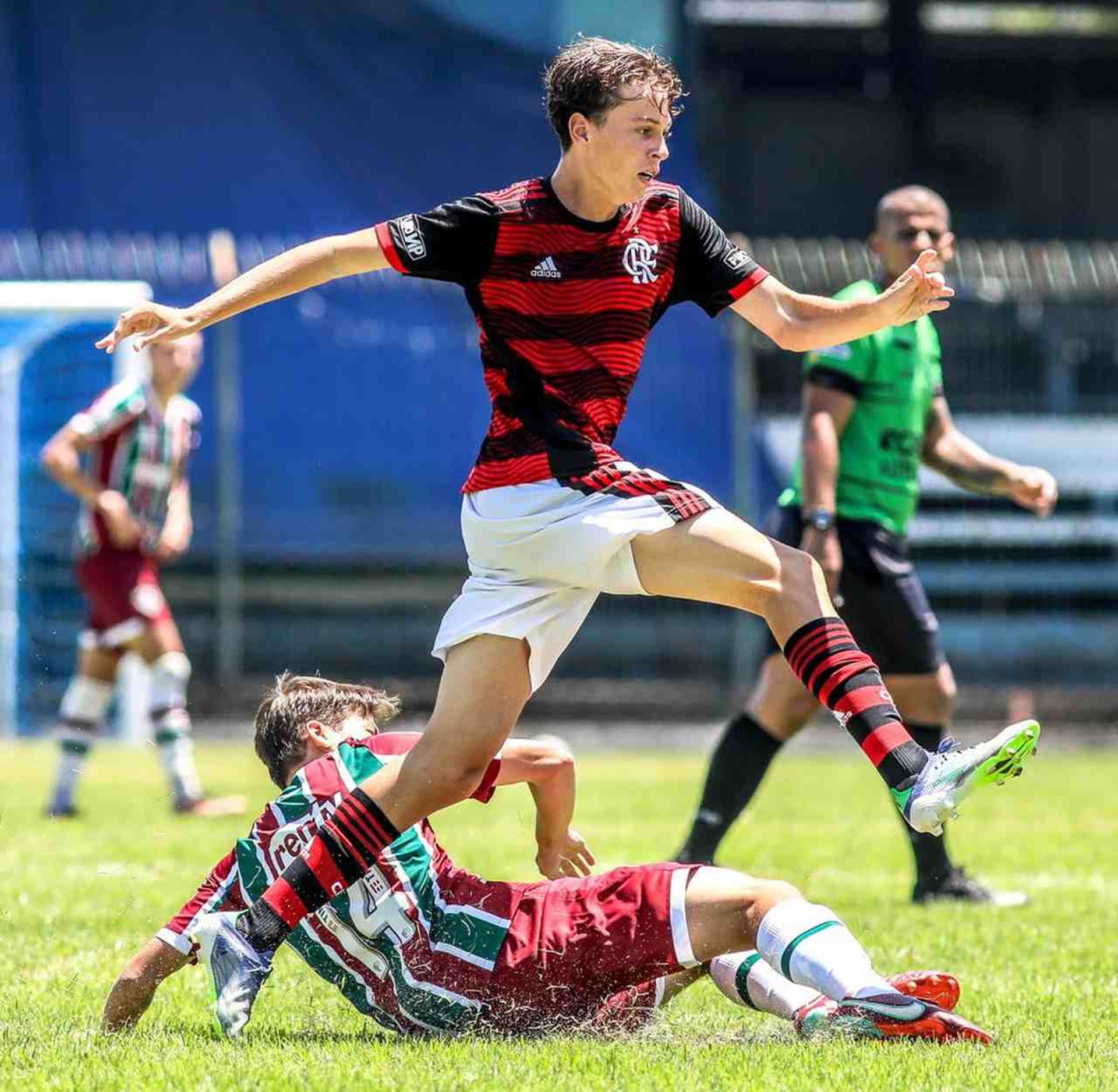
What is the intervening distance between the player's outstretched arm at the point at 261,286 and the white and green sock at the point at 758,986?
172cm

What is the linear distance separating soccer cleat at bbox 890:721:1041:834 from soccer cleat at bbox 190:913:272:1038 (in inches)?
54.7

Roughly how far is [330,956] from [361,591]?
992 centimetres

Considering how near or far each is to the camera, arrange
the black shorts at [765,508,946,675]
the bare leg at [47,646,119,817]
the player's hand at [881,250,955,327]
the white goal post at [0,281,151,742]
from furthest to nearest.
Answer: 1. the white goal post at [0,281,151,742]
2. the bare leg at [47,646,119,817]
3. the black shorts at [765,508,946,675]
4. the player's hand at [881,250,955,327]

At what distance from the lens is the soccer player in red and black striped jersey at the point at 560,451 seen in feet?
13.9

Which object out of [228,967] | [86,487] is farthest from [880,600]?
[86,487]

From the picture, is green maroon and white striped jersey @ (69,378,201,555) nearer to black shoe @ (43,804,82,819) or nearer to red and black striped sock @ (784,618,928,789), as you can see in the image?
black shoe @ (43,804,82,819)

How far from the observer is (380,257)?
4453mm

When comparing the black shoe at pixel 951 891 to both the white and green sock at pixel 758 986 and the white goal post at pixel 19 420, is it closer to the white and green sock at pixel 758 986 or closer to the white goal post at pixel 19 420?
the white and green sock at pixel 758 986

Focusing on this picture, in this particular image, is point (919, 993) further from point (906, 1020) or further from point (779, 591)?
point (779, 591)

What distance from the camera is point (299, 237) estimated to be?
16.3 meters

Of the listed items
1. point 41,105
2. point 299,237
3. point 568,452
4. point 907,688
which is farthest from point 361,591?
point 568,452

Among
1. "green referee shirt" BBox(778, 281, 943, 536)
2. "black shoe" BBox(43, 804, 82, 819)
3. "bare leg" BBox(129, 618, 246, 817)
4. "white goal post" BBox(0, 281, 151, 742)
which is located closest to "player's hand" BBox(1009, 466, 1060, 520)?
"green referee shirt" BBox(778, 281, 943, 536)

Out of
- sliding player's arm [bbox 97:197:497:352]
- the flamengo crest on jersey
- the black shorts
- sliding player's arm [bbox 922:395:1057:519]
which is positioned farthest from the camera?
the black shorts

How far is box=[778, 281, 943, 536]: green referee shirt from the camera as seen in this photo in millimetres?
6934
